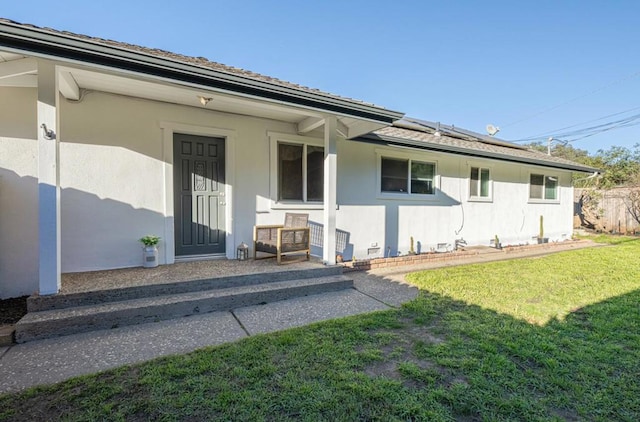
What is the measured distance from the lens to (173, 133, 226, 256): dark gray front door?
5.27 metres

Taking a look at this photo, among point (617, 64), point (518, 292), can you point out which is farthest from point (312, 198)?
point (617, 64)

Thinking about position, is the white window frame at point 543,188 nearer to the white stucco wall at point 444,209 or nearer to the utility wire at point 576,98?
the white stucco wall at point 444,209

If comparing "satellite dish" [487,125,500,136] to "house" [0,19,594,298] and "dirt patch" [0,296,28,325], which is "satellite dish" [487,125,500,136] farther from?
"dirt patch" [0,296,28,325]

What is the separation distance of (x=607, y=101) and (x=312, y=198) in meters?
22.5

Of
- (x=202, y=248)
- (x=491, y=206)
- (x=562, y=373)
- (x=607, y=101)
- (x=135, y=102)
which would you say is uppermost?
(x=607, y=101)

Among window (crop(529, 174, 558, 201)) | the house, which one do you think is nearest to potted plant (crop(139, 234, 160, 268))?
the house

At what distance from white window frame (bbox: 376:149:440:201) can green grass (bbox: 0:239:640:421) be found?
148 inches

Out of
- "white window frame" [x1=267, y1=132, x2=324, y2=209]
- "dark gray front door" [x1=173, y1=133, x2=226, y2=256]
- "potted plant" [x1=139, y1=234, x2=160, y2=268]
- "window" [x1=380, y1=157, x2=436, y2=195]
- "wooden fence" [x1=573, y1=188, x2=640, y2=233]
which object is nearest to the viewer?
"potted plant" [x1=139, y1=234, x2=160, y2=268]

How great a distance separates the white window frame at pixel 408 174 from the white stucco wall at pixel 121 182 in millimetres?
105

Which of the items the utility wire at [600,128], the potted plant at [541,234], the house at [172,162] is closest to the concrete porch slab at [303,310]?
the house at [172,162]

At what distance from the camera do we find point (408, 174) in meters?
7.78

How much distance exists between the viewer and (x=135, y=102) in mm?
4852

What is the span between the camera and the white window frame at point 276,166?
597cm

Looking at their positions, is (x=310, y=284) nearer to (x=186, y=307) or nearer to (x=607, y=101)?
(x=186, y=307)
